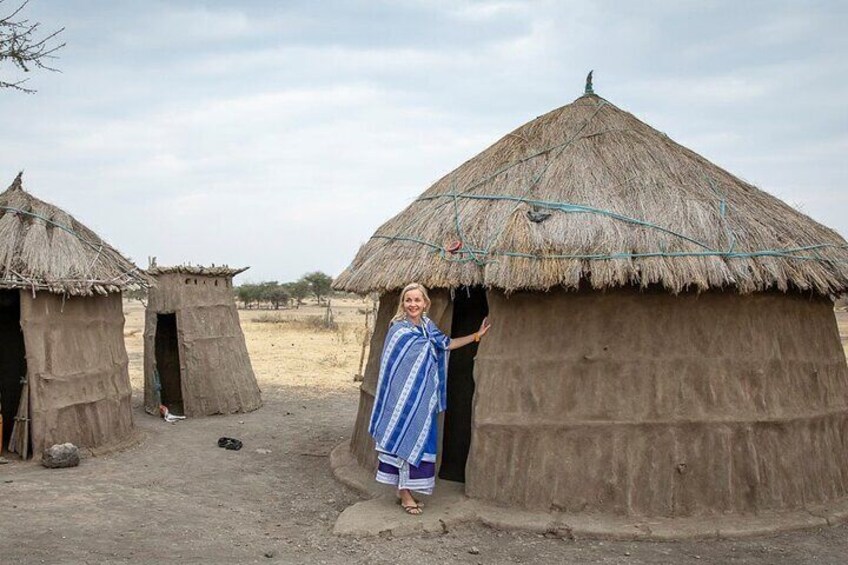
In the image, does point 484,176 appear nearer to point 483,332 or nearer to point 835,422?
point 483,332

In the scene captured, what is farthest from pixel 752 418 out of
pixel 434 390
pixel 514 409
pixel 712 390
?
pixel 434 390

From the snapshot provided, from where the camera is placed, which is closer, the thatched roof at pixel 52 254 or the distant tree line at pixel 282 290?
the thatched roof at pixel 52 254

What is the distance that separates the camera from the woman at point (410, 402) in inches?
233

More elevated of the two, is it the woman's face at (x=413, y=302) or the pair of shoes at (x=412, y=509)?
the woman's face at (x=413, y=302)

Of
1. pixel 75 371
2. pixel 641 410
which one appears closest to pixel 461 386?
pixel 641 410

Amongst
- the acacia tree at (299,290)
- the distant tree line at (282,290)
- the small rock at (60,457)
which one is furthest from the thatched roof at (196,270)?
the acacia tree at (299,290)

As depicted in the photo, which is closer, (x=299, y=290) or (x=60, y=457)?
(x=60, y=457)

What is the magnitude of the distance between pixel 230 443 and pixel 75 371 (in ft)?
6.50

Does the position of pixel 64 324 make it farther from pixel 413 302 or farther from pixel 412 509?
pixel 412 509

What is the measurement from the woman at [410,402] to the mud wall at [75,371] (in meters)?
4.22

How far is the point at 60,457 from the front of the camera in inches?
307

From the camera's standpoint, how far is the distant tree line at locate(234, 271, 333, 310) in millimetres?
47656

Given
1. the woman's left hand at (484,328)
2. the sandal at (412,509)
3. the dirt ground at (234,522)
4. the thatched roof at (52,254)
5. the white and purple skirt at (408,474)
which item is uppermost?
the thatched roof at (52,254)

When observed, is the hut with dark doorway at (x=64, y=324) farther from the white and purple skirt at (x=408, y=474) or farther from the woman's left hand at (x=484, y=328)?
the woman's left hand at (x=484, y=328)
